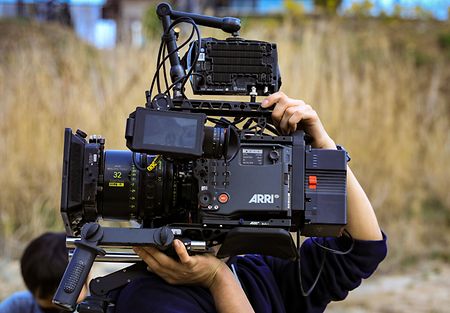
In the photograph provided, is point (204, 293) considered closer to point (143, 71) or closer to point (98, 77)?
point (143, 71)

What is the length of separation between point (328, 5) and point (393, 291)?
33.0 feet

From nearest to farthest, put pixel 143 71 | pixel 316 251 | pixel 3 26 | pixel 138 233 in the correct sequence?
pixel 138 233 → pixel 316 251 → pixel 143 71 → pixel 3 26

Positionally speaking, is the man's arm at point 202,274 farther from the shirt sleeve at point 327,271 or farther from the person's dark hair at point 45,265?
the person's dark hair at point 45,265

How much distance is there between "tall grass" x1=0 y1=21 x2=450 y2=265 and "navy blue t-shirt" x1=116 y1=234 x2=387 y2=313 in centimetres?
471

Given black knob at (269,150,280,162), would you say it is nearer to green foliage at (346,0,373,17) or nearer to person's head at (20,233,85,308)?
person's head at (20,233,85,308)

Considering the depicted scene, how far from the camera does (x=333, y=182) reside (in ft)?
7.44

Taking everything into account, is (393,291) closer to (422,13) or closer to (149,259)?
(149,259)

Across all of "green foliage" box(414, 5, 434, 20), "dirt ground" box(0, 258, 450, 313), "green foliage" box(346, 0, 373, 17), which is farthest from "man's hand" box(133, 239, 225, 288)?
"green foliage" box(414, 5, 434, 20)

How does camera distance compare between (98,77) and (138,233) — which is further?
(98,77)

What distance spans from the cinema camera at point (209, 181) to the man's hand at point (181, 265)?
3 centimetres

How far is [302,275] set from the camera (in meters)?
2.58

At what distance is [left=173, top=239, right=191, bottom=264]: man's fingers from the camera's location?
84.0 inches

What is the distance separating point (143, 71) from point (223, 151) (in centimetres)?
588

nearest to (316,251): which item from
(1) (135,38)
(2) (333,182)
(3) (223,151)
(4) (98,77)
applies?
(2) (333,182)
